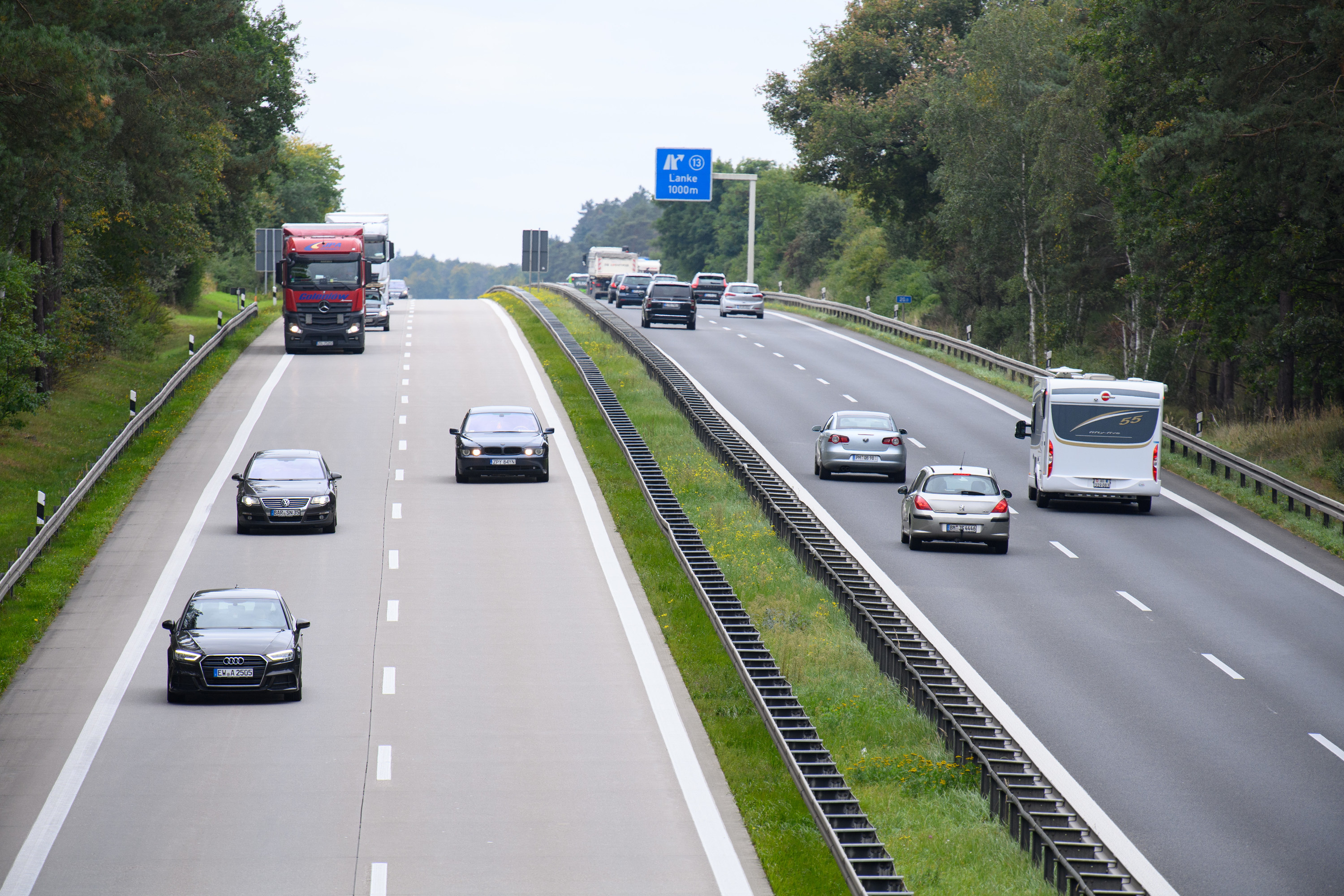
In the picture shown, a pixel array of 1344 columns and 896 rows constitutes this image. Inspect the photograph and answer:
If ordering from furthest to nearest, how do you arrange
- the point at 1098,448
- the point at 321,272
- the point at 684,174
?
the point at 684,174 → the point at 321,272 → the point at 1098,448

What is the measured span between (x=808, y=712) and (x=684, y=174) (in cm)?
5802

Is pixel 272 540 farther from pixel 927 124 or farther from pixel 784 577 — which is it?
pixel 927 124

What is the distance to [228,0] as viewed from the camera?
42.3 m

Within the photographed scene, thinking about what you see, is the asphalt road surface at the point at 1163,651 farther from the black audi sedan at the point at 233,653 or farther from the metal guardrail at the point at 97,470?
the metal guardrail at the point at 97,470

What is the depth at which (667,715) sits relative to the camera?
1786 cm

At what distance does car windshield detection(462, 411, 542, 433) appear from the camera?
32375mm

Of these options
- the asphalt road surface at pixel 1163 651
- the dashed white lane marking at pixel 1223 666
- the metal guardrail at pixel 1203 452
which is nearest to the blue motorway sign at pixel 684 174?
the metal guardrail at pixel 1203 452

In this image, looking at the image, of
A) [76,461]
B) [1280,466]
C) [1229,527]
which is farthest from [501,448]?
[1280,466]

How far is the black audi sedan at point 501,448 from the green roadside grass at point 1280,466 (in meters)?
14.2

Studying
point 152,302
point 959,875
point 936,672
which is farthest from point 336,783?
point 152,302

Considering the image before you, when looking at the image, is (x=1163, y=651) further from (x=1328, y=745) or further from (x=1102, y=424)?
(x=1102, y=424)

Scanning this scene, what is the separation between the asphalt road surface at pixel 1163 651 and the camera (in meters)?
14.5

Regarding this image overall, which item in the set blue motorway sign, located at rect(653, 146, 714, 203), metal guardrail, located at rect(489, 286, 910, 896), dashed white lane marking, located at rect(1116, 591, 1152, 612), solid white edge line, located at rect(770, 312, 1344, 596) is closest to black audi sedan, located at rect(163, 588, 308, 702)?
metal guardrail, located at rect(489, 286, 910, 896)

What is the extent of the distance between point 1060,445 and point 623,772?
17.4 metres
